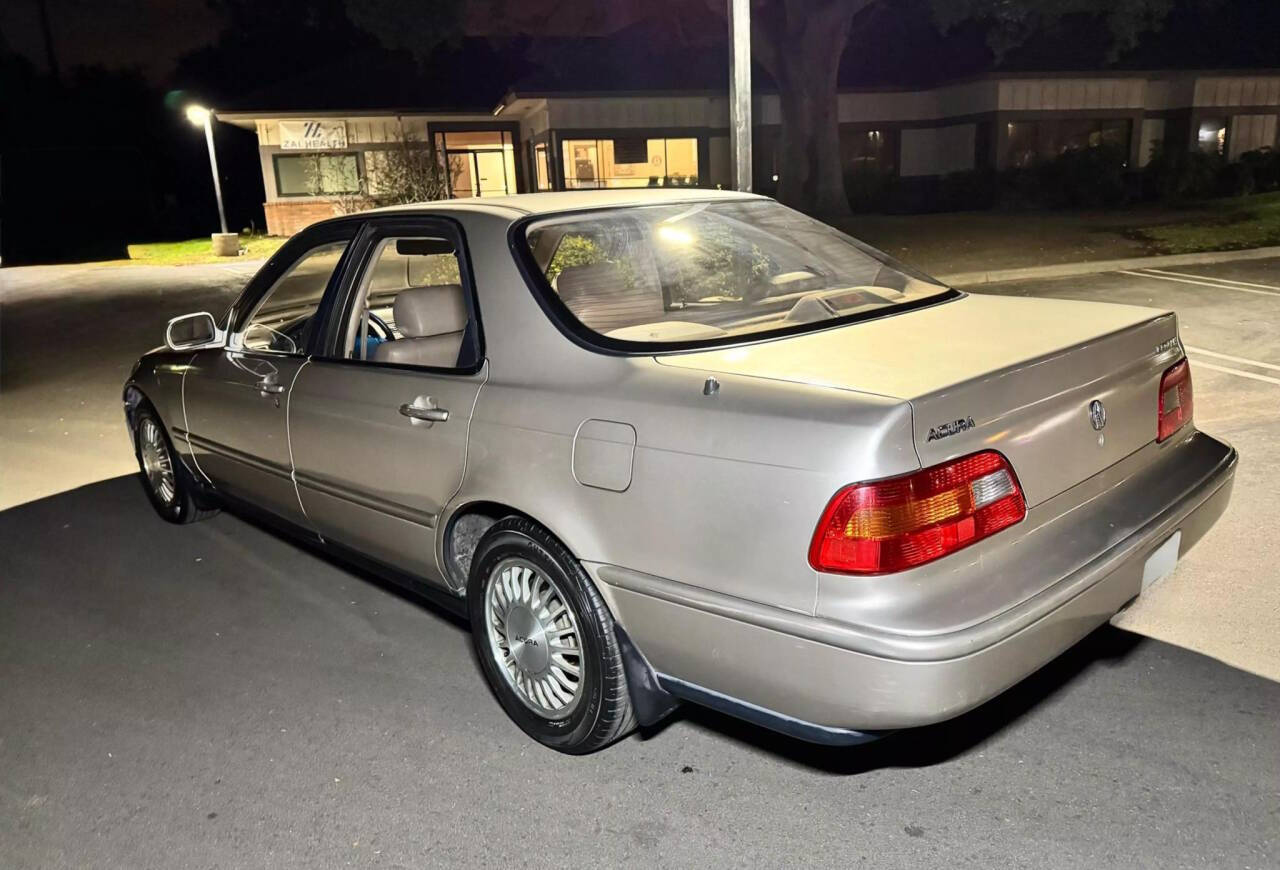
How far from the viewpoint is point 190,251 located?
28.4m

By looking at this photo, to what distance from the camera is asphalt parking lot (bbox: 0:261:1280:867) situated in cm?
283

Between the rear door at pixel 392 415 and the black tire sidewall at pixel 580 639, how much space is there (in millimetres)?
270

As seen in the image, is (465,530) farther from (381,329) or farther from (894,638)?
(381,329)

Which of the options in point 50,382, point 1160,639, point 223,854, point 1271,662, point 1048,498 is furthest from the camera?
point 50,382

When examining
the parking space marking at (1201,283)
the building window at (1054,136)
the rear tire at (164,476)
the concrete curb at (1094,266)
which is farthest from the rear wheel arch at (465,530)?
the building window at (1054,136)

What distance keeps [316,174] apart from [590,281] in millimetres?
29919

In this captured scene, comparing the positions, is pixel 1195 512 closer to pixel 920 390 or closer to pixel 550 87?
pixel 920 390

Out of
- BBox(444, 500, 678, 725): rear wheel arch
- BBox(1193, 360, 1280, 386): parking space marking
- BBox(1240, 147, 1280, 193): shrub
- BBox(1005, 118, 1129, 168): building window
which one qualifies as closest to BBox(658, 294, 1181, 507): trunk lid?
BBox(444, 500, 678, 725): rear wheel arch

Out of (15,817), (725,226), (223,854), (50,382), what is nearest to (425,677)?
(223,854)

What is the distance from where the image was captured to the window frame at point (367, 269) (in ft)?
11.6

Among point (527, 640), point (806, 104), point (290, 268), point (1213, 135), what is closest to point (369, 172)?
point (806, 104)

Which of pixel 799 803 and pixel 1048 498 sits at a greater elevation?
pixel 1048 498

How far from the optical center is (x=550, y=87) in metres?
28.1

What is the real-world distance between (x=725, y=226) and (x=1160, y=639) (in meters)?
2.28
